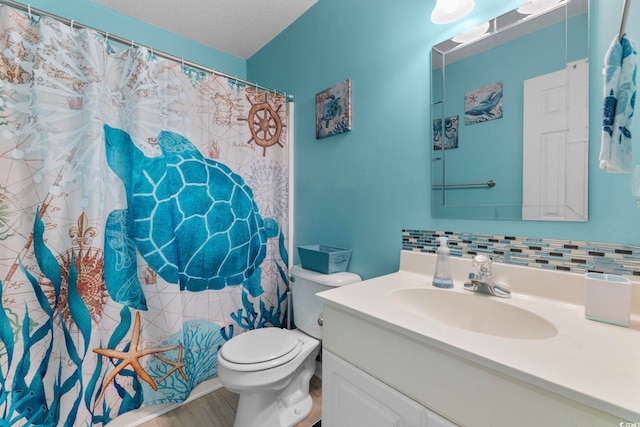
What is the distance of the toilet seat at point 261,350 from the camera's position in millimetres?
1166

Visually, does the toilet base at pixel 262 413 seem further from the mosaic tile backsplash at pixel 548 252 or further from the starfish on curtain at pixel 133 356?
the mosaic tile backsplash at pixel 548 252

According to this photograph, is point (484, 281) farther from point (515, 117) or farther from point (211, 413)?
point (211, 413)

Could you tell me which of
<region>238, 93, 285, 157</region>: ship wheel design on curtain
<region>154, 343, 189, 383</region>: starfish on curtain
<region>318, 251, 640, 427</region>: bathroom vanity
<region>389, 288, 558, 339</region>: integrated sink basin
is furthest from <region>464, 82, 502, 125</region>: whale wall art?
<region>154, 343, 189, 383</region>: starfish on curtain

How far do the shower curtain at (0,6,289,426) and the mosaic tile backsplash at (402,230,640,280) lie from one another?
1194 mm

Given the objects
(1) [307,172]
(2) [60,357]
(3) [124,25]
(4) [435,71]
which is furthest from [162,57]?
(2) [60,357]

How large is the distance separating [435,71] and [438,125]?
236mm

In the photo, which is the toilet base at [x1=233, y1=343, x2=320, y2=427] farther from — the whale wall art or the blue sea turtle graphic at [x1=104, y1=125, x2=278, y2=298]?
the whale wall art

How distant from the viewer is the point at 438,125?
3.80 ft

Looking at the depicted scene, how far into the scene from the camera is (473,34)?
1.06 meters

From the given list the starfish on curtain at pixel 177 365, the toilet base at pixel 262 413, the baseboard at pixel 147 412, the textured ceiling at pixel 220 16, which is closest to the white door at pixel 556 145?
the toilet base at pixel 262 413

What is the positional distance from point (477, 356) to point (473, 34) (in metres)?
1.16

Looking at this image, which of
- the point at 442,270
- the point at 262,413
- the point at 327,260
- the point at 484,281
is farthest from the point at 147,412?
the point at 484,281

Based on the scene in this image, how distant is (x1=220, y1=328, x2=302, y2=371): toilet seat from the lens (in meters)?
1.17

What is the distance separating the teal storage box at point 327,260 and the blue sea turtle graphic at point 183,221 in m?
0.40
